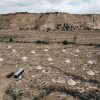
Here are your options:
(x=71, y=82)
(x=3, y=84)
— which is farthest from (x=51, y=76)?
(x=3, y=84)

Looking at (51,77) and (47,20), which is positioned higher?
(51,77)

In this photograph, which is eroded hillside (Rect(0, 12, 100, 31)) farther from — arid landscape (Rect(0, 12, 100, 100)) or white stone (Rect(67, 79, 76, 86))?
white stone (Rect(67, 79, 76, 86))

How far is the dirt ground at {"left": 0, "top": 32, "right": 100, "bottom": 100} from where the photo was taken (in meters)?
11.8

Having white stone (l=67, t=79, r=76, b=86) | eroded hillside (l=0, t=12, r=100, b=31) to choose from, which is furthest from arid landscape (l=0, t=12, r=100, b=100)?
eroded hillside (l=0, t=12, r=100, b=31)

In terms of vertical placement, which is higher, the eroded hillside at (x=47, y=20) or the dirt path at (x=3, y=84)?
the dirt path at (x=3, y=84)

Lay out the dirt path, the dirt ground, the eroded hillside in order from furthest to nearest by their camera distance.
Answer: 1. the eroded hillside
2. the dirt path
3. the dirt ground

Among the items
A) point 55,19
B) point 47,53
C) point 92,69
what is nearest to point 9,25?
point 55,19

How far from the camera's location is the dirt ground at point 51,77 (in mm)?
11797

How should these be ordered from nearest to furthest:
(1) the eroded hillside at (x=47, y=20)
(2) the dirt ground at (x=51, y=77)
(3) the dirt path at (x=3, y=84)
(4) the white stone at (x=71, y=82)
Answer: (2) the dirt ground at (x=51, y=77)
(3) the dirt path at (x=3, y=84)
(4) the white stone at (x=71, y=82)
(1) the eroded hillside at (x=47, y=20)

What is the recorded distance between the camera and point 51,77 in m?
14.2

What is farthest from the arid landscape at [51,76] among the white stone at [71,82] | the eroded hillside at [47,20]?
the eroded hillside at [47,20]

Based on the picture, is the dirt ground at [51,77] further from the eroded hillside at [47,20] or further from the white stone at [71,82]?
the eroded hillside at [47,20]

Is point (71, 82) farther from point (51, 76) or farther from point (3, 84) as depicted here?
point (3, 84)

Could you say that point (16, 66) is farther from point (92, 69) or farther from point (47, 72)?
point (92, 69)
